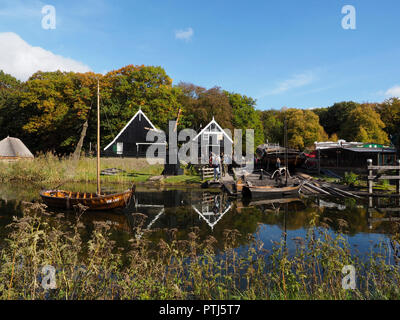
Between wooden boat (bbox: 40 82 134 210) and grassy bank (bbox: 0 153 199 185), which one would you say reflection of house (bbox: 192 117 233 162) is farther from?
wooden boat (bbox: 40 82 134 210)

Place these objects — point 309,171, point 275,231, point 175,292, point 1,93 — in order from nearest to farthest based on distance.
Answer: point 175,292 < point 275,231 < point 309,171 < point 1,93

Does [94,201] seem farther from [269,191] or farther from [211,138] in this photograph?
[211,138]

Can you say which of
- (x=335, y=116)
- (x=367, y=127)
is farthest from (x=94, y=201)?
(x=335, y=116)

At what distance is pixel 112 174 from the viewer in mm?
26609

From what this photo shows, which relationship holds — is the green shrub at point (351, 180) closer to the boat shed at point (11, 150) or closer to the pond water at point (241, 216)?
the pond water at point (241, 216)

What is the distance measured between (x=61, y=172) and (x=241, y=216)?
63.0ft

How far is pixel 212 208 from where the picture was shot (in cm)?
1502

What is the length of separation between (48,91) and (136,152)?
20.2m

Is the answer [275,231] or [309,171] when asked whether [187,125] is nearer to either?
[309,171]

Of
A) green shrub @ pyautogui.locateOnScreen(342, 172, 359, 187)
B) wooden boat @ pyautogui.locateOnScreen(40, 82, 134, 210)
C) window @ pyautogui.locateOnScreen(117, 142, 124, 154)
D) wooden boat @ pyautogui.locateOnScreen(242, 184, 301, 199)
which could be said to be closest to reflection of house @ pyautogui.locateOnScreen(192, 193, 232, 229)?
wooden boat @ pyautogui.locateOnScreen(242, 184, 301, 199)
